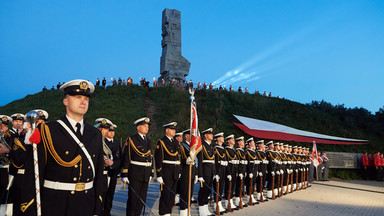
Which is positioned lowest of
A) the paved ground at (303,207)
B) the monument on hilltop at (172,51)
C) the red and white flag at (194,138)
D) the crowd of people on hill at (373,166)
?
the paved ground at (303,207)

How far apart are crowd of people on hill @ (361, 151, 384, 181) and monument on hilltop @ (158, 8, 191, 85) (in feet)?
80.5

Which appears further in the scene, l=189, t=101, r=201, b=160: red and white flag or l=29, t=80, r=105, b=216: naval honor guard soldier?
l=189, t=101, r=201, b=160: red and white flag

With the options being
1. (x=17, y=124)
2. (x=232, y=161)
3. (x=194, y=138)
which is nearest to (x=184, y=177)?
(x=194, y=138)

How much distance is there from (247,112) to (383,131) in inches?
674

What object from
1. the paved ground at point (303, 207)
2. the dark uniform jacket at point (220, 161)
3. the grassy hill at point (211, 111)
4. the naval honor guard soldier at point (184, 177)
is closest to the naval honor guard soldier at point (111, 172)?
the paved ground at point (303, 207)

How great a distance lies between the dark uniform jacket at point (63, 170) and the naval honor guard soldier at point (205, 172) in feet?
17.4

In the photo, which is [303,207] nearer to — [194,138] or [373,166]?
[194,138]

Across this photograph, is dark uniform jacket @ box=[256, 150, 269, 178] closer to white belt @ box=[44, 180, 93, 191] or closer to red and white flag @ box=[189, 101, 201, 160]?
red and white flag @ box=[189, 101, 201, 160]

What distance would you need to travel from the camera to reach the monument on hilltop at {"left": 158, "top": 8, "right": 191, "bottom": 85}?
134 feet

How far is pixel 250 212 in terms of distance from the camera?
364 inches

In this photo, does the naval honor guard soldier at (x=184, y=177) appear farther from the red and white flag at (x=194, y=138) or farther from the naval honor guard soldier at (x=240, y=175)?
the naval honor guard soldier at (x=240, y=175)

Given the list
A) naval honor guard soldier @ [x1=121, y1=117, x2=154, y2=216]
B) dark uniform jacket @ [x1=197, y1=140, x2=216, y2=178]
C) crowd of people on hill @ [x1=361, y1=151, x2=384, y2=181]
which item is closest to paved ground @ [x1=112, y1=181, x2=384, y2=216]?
dark uniform jacket @ [x1=197, y1=140, x2=216, y2=178]

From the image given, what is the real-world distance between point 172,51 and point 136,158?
35503 millimetres

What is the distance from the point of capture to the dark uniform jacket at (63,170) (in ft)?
10.2
